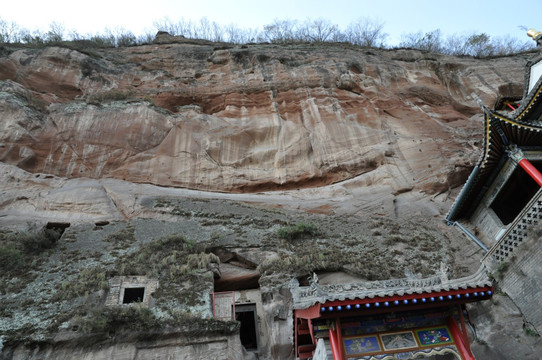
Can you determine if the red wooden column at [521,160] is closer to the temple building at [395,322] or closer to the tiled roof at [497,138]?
the tiled roof at [497,138]

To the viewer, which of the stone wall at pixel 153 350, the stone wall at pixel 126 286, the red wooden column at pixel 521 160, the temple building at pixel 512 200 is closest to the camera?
the stone wall at pixel 153 350

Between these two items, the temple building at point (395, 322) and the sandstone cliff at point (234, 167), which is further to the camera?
the sandstone cliff at point (234, 167)

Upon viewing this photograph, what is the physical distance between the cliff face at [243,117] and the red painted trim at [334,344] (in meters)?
13.4

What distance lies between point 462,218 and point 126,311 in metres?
14.0

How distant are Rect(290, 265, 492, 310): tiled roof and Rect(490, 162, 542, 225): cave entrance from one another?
6.12 m

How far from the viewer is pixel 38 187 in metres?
18.7

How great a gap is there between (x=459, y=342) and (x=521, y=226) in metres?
4.27

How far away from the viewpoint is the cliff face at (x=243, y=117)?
2092 centimetres

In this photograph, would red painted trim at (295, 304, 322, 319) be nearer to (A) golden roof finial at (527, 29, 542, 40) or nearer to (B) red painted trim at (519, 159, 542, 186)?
(B) red painted trim at (519, 159, 542, 186)

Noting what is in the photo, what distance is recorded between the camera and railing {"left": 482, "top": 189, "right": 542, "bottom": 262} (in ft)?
34.4

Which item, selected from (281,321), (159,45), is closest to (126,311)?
(281,321)

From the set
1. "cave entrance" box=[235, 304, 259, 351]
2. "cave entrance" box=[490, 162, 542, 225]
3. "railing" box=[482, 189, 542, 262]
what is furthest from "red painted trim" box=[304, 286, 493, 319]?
"cave entrance" box=[490, 162, 542, 225]

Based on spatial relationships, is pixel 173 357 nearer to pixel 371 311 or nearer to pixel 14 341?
pixel 14 341

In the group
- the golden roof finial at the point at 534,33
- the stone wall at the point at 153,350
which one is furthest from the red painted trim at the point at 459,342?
the golden roof finial at the point at 534,33
